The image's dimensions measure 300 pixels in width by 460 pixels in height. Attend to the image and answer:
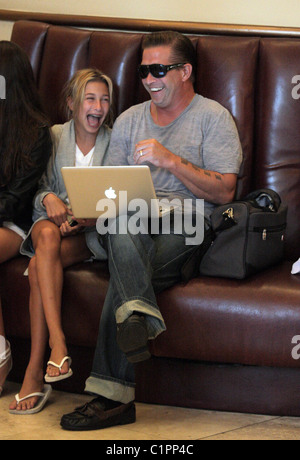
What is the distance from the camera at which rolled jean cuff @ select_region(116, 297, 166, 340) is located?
1729 mm

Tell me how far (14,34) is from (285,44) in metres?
1.02

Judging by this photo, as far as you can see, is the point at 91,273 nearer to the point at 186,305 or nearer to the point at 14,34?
the point at 186,305

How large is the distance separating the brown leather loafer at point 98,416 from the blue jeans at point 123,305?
29 mm

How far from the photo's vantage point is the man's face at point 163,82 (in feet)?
7.29

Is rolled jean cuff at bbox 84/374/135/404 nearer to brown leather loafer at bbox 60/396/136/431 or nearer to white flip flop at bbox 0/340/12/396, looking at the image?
brown leather loafer at bbox 60/396/136/431

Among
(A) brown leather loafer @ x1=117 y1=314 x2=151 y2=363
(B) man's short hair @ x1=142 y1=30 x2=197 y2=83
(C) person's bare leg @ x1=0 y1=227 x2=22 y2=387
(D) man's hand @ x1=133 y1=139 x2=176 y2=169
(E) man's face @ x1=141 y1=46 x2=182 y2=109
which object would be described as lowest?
(A) brown leather loafer @ x1=117 y1=314 x2=151 y2=363

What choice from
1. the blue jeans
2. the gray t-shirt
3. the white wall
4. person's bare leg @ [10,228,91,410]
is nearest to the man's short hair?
the gray t-shirt

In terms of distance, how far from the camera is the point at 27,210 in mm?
2221

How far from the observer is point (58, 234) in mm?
2045

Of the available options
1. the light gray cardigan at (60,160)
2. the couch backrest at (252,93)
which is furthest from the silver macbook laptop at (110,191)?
the couch backrest at (252,93)

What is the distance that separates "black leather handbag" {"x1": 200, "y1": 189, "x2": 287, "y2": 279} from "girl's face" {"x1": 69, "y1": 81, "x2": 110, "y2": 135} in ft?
1.89

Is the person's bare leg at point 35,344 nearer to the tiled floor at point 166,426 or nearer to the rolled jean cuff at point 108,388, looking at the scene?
the tiled floor at point 166,426

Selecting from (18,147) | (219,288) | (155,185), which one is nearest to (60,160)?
(18,147)
